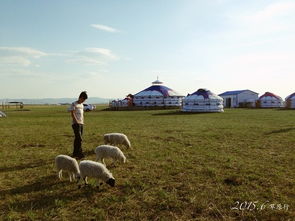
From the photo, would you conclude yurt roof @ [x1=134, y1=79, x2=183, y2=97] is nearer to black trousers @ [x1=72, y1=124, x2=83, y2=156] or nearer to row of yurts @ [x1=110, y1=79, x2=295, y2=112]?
row of yurts @ [x1=110, y1=79, x2=295, y2=112]

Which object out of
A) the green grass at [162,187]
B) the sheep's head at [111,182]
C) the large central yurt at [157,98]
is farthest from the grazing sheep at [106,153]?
the large central yurt at [157,98]

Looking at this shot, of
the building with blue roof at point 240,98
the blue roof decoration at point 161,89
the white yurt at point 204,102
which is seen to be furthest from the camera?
the building with blue roof at point 240,98

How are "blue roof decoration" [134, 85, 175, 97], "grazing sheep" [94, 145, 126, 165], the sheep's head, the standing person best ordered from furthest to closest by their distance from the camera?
"blue roof decoration" [134, 85, 175, 97]
the standing person
"grazing sheep" [94, 145, 126, 165]
the sheep's head

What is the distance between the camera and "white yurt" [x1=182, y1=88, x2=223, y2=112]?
42344mm

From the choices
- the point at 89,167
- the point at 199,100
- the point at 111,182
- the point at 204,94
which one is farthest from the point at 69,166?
the point at 204,94

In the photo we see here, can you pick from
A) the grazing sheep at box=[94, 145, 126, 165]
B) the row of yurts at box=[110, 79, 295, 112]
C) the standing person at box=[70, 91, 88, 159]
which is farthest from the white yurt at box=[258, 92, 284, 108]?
the grazing sheep at box=[94, 145, 126, 165]

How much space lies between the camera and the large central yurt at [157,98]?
186ft

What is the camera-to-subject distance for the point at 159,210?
17.9ft

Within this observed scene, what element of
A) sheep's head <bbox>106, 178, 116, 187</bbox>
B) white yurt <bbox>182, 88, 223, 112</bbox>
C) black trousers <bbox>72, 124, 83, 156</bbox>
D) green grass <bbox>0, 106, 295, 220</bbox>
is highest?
white yurt <bbox>182, 88, 223, 112</bbox>

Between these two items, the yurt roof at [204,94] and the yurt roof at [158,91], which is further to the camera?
the yurt roof at [158,91]

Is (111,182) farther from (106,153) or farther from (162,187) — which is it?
(106,153)

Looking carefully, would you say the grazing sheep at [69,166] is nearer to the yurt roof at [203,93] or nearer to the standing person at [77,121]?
the standing person at [77,121]

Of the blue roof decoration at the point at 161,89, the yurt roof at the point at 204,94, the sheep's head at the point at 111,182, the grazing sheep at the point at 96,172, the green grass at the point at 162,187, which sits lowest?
the green grass at the point at 162,187

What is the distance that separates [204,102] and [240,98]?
29.3 meters
